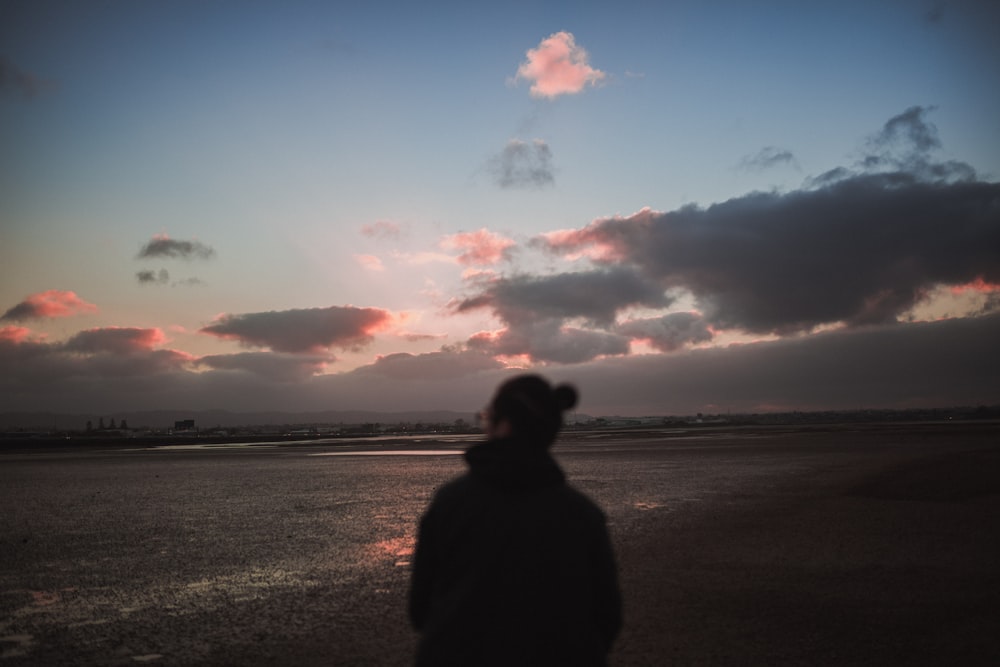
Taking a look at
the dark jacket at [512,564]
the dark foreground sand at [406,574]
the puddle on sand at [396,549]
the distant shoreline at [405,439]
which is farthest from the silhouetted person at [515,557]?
the distant shoreline at [405,439]

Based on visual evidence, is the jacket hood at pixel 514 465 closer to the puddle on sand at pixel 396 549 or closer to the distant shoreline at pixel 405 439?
the puddle on sand at pixel 396 549

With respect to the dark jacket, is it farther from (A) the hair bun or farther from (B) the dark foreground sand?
(B) the dark foreground sand

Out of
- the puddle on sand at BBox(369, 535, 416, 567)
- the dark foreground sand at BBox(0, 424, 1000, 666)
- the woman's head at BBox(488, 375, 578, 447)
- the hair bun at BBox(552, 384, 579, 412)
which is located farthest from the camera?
the puddle on sand at BBox(369, 535, 416, 567)

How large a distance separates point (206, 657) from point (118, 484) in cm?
2433

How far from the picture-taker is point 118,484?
27812 mm

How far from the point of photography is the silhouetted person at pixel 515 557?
9.14 ft

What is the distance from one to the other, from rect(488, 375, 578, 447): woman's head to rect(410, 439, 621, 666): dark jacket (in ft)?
0.25

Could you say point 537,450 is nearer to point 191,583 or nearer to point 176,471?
point 191,583

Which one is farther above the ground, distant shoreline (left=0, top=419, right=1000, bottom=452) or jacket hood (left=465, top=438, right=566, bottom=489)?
jacket hood (left=465, top=438, right=566, bottom=489)

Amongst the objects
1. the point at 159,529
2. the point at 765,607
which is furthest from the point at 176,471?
the point at 765,607

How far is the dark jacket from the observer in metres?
2.79

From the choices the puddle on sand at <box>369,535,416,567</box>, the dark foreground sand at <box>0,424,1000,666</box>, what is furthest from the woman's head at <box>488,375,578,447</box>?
the puddle on sand at <box>369,535,416,567</box>

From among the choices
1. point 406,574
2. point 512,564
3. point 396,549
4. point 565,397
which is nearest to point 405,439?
point 396,549

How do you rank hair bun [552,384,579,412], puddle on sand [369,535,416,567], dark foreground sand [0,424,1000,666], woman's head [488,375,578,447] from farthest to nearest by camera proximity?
puddle on sand [369,535,416,567], dark foreground sand [0,424,1000,666], hair bun [552,384,579,412], woman's head [488,375,578,447]
